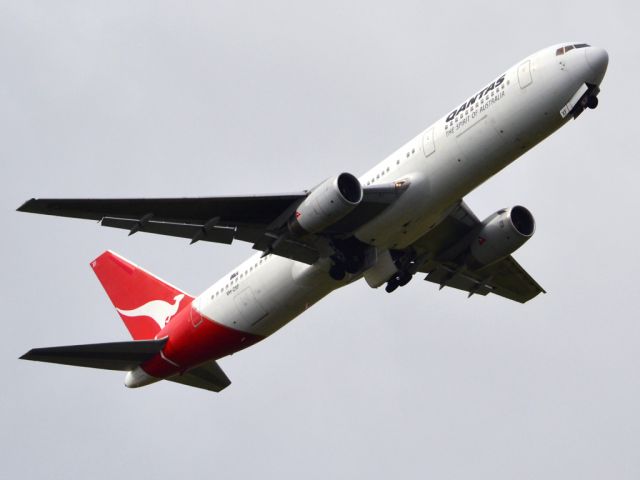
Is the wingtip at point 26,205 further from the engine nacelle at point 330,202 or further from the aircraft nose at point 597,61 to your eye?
the aircraft nose at point 597,61

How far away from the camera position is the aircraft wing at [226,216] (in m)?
34.5

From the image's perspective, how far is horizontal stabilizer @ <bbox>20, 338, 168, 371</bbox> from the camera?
37.9 m

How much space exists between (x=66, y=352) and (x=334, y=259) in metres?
9.27

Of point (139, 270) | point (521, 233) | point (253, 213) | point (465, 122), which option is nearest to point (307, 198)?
point (253, 213)

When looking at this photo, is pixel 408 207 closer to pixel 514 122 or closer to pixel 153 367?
pixel 514 122

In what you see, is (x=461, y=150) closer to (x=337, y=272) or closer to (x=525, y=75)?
(x=525, y=75)

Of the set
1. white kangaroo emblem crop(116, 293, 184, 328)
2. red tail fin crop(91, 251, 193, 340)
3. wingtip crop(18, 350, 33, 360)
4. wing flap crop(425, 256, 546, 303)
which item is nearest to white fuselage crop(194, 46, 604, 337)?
wing flap crop(425, 256, 546, 303)

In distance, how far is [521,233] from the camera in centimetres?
3856

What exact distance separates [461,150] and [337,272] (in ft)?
18.6

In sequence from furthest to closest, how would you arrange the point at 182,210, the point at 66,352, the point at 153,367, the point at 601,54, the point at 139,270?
the point at 139,270, the point at 153,367, the point at 66,352, the point at 182,210, the point at 601,54

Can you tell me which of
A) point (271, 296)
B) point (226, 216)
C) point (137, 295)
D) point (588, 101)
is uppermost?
point (137, 295)

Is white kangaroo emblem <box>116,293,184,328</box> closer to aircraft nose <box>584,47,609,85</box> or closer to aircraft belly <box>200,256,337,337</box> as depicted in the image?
aircraft belly <box>200,256,337,337</box>

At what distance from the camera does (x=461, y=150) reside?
3412cm

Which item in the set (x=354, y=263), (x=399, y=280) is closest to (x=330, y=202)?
(x=354, y=263)
